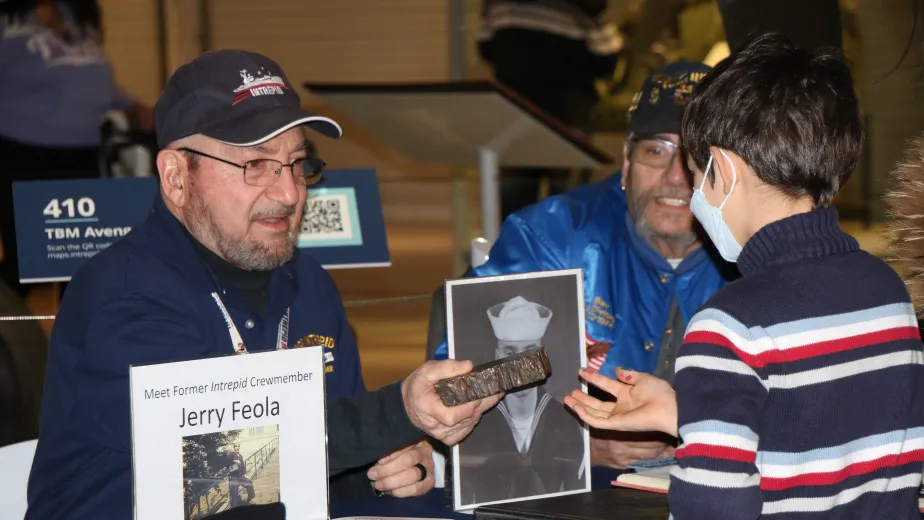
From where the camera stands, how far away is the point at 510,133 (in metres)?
4.32

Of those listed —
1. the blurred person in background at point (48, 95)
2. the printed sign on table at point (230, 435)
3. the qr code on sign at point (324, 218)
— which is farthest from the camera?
the blurred person in background at point (48, 95)

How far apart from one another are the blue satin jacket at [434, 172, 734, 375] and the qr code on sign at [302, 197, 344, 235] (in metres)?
0.73

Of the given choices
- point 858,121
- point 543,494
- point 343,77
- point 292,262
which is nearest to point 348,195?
point 292,262

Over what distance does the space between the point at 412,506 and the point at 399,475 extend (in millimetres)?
78

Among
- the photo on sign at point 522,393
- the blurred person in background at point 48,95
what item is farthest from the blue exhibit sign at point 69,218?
the blurred person in background at point 48,95

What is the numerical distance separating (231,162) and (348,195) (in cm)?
126

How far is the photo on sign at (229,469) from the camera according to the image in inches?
67.2

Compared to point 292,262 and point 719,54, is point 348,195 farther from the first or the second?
point 719,54

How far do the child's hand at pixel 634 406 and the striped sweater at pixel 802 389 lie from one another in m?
0.22

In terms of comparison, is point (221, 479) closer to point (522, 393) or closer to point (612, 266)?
point (522, 393)

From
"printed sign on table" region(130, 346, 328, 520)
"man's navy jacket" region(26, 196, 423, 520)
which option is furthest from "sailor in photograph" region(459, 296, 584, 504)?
"printed sign on table" region(130, 346, 328, 520)

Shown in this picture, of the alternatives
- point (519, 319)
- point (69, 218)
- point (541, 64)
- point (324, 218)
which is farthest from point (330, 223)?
point (541, 64)

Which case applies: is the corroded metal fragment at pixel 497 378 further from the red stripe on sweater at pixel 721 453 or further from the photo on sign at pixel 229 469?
the red stripe on sweater at pixel 721 453

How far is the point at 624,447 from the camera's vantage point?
233 centimetres
